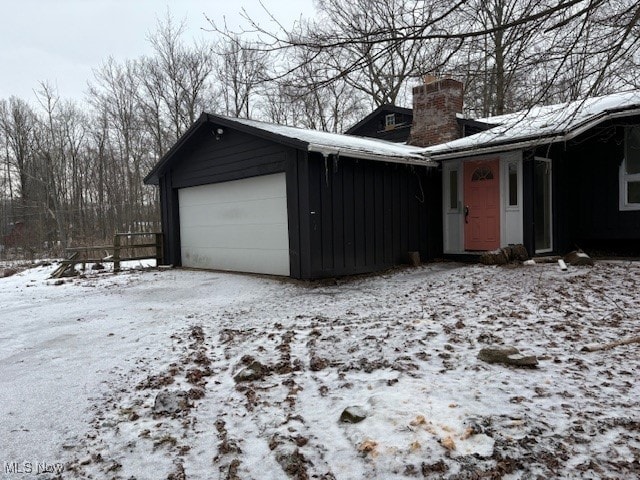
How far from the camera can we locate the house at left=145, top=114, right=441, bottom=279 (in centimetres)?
820

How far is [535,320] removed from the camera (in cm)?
457

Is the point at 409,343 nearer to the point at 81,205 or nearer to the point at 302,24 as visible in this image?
the point at 302,24

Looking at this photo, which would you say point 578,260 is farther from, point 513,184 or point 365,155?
point 365,155

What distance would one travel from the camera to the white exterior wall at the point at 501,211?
921 cm

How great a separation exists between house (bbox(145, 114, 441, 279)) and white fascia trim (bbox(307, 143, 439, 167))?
0.02 meters

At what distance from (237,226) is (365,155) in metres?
3.33

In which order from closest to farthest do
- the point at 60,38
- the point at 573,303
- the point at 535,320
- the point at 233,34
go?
the point at 233,34
the point at 535,320
the point at 573,303
the point at 60,38

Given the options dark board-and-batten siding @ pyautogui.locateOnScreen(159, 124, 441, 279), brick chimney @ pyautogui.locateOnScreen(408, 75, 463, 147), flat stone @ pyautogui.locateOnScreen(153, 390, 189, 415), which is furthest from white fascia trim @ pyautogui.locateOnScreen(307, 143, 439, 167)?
flat stone @ pyautogui.locateOnScreen(153, 390, 189, 415)

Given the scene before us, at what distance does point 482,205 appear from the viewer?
387 inches

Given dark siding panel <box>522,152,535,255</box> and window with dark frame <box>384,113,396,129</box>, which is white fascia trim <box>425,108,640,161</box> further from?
window with dark frame <box>384,113,396,129</box>

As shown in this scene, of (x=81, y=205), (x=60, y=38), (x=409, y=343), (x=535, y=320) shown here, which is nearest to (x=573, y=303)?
(x=535, y=320)

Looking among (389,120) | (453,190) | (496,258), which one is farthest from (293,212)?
(389,120)

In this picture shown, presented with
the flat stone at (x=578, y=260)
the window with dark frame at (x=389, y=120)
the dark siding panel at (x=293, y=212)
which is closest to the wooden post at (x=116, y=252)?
the dark siding panel at (x=293, y=212)

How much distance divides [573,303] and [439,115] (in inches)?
303
